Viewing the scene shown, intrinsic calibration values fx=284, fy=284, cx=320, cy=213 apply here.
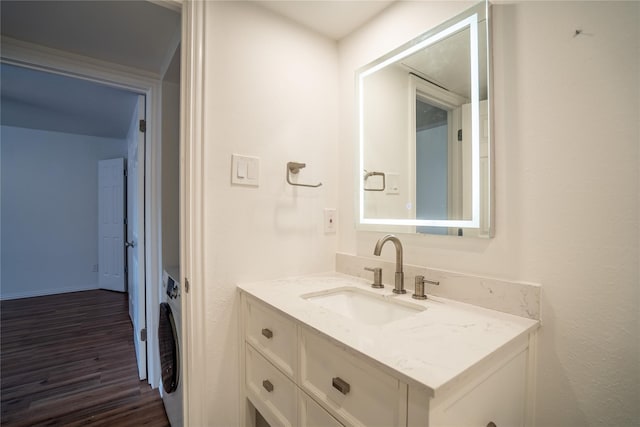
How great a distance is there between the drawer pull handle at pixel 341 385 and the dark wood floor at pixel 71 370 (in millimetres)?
1529

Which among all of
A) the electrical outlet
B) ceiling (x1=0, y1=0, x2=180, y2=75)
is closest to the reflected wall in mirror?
the electrical outlet

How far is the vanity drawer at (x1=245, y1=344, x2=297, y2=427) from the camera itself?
0.94 meters

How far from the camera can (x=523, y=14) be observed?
0.92 meters

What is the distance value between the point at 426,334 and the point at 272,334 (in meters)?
0.54

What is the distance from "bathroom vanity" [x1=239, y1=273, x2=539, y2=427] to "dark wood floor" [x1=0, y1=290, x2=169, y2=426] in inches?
46.0

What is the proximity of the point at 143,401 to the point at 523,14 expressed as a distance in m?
2.76

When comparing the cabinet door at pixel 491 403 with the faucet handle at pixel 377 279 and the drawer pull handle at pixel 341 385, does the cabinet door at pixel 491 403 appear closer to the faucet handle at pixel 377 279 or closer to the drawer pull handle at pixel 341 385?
the drawer pull handle at pixel 341 385

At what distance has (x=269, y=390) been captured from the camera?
104cm

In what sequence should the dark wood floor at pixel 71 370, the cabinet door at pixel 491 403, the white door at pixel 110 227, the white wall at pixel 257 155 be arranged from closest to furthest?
the cabinet door at pixel 491 403, the white wall at pixel 257 155, the dark wood floor at pixel 71 370, the white door at pixel 110 227

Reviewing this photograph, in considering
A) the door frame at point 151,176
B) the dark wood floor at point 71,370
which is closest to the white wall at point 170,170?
the door frame at point 151,176

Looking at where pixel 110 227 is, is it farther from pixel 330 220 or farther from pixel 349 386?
pixel 349 386

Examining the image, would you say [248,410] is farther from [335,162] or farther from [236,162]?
[335,162]

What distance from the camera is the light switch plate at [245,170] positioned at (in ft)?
Answer: 4.08

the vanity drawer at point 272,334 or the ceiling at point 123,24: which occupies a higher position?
the ceiling at point 123,24
